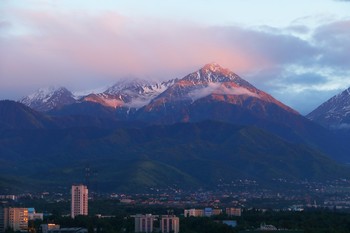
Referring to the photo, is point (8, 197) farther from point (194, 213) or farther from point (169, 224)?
point (169, 224)

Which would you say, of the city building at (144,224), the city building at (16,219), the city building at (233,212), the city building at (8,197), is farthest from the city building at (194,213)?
the city building at (8,197)

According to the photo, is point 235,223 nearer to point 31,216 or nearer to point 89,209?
point 31,216

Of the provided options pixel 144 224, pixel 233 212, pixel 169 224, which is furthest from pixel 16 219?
pixel 233 212

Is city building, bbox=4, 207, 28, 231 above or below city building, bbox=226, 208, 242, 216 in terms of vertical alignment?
below

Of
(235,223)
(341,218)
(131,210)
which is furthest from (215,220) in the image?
(131,210)

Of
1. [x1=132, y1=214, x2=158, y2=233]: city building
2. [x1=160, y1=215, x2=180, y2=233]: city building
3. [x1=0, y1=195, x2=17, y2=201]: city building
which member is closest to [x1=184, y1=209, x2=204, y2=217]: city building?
[x1=132, y1=214, x2=158, y2=233]: city building

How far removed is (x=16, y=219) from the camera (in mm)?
132125

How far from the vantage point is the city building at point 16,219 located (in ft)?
422

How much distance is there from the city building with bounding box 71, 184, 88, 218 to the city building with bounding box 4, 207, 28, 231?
684 inches

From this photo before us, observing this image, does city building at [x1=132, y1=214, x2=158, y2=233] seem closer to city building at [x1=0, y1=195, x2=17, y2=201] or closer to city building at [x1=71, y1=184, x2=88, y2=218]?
city building at [x1=71, y1=184, x2=88, y2=218]

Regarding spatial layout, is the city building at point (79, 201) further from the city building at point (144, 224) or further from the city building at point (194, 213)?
the city building at point (144, 224)

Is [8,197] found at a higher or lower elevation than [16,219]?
higher

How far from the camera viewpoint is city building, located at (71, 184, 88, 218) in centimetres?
15300

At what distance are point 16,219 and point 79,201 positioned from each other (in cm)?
2431
